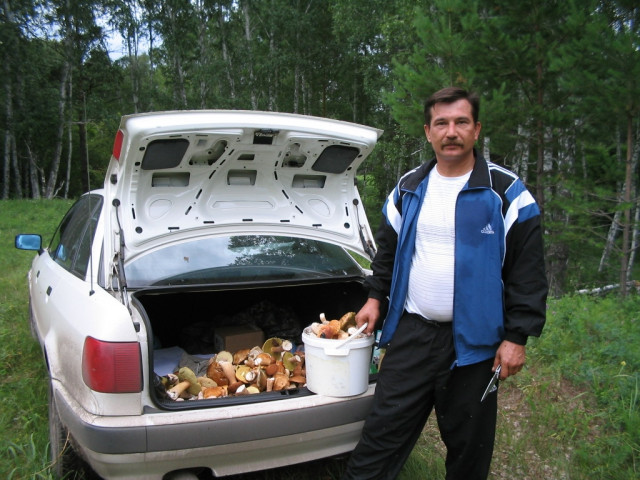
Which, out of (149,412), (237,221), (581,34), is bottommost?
(149,412)

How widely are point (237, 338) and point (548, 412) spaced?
6.87 ft

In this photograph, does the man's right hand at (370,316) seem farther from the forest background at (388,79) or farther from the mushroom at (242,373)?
the forest background at (388,79)

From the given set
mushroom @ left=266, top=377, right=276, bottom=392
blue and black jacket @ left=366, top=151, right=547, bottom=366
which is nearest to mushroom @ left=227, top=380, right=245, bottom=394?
mushroom @ left=266, top=377, right=276, bottom=392

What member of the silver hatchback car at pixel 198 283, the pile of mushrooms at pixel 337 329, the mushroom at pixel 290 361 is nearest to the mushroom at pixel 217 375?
the silver hatchback car at pixel 198 283

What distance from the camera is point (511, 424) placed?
11.1ft

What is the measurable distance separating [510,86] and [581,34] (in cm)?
118

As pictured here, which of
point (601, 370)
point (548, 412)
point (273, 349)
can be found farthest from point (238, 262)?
point (601, 370)

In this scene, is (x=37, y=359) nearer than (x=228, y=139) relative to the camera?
No

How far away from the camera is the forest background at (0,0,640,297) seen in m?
6.75

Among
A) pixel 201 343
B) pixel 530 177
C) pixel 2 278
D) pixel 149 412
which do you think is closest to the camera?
pixel 149 412

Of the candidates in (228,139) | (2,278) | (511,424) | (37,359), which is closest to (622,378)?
(511,424)

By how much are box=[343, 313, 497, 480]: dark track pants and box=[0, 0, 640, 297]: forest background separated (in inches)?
67.1

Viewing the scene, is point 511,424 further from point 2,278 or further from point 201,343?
point 2,278

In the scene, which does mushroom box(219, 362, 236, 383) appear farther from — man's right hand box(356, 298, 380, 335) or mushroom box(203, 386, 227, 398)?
man's right hand box(356, 298, 380, 335)
